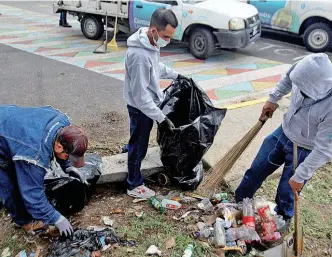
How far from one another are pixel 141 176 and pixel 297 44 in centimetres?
742

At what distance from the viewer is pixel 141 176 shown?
356 cm

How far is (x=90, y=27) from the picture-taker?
31.6 feet

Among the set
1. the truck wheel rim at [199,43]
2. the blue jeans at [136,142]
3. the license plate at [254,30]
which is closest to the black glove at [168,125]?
the blue jeans at [136,142]

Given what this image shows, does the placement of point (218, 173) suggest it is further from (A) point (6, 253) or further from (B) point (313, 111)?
(A) point (6, 253)

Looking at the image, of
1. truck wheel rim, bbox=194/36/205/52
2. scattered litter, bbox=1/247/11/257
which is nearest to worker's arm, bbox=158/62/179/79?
scattered litter, bbox=1/247/11/257

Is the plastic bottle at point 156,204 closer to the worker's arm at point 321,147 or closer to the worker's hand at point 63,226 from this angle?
the worker's hand at point 63,226

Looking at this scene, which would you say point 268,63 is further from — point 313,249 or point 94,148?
point 313,249

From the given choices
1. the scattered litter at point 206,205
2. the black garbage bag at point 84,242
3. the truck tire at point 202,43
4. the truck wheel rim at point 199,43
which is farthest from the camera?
the truck wheel rim at point 199,43

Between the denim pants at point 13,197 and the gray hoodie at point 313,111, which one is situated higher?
the gray hoodie at point 313,111

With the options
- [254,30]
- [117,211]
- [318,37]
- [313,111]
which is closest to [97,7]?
[254,30]

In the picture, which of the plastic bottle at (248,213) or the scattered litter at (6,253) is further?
the plastic bottle at (248,213)

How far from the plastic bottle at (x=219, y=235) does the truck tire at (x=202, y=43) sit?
17.5 ft

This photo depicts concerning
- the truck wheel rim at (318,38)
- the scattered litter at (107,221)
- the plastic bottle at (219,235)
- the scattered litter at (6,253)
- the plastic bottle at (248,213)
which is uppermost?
the truck wheel rim at (318,38)

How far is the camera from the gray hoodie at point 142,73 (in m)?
2.95
